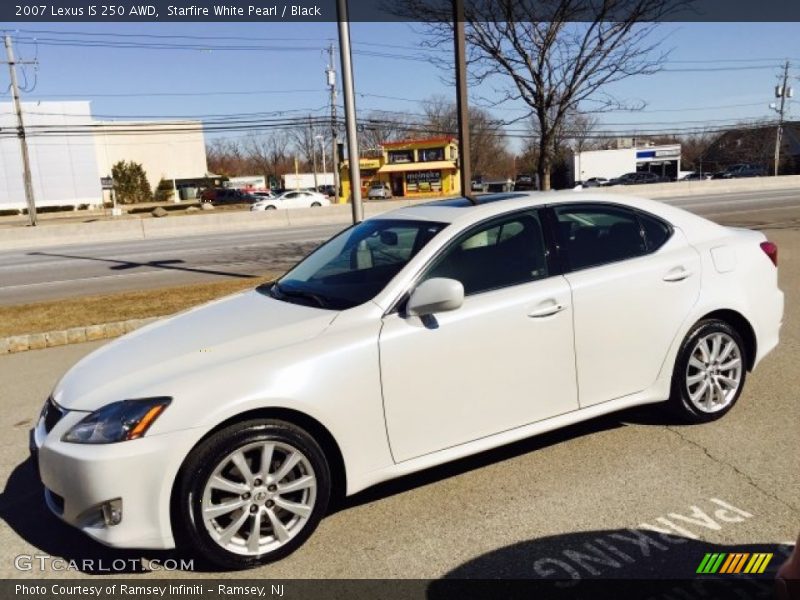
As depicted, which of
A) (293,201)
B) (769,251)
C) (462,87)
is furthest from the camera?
(293,201)

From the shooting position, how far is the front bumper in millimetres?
2840

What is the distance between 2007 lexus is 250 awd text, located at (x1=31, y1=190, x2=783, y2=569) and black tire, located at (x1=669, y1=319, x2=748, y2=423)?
0.01 m

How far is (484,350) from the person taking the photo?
3.53 meters

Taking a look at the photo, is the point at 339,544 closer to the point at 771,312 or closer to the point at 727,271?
the point at 727,271

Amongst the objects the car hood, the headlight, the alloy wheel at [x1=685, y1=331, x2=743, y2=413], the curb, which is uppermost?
the car hood

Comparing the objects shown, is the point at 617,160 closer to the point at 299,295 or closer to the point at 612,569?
the point at 299,295

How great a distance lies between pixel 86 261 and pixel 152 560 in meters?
17.9

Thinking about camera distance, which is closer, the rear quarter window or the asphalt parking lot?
the asphalt parking lot

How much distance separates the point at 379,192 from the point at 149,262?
144 ft

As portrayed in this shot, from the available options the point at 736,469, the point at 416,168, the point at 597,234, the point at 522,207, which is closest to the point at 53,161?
the point at 416,168

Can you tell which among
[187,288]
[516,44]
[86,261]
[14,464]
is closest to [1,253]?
[86,261]

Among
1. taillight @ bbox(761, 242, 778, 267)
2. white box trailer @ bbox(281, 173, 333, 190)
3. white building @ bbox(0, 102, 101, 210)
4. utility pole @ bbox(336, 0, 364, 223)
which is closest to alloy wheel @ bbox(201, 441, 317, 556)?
taillight @ bbox(761, 242, 778, 267)

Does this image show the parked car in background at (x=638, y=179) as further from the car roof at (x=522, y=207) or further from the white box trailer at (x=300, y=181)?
the car roof at (x=522, y=207)

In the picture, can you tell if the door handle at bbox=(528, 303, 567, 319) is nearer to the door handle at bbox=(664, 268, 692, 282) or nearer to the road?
the door handle at bbox=(664, 268, 692, 282)
